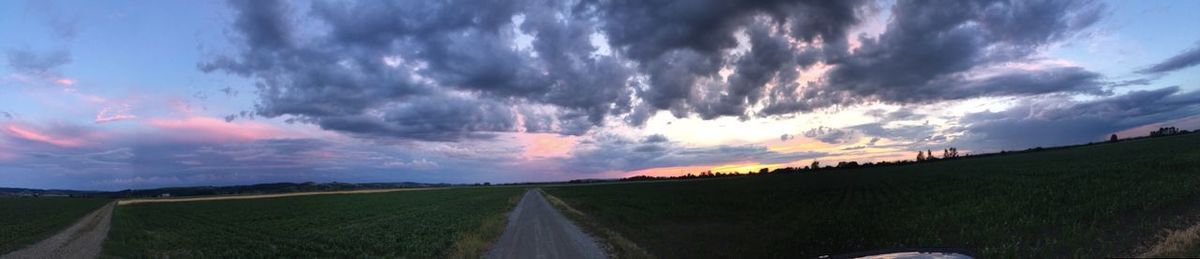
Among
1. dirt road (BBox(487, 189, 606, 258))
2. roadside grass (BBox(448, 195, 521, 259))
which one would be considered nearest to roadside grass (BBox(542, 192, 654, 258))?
dirt road (BBox(487, 189, 606, 258))

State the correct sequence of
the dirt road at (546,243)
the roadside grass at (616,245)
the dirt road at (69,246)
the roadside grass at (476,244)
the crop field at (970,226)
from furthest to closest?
the dirt road at (69,246), the roadside grass at (476,244), the dirt road at (546,243), the roadside grass at (616,245), the crop field at (970,226)

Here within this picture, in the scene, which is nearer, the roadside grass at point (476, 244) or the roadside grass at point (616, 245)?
the roadside grass at point (616, 245)

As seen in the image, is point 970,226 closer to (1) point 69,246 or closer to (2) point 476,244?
(2) point 476,244

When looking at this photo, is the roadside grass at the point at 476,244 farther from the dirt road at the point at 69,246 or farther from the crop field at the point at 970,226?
the dirt road at the point at 69,246

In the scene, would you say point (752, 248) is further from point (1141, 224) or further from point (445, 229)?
point (445, 229)

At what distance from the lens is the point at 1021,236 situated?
61.0 feet

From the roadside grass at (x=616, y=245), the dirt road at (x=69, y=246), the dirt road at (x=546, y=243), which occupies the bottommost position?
the dirt road at (x=69, y=246)

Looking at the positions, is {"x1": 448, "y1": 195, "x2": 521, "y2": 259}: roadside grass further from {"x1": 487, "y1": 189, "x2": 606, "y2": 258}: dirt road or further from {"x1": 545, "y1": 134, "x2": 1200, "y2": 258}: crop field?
{"x1": 545, "y1": 134, "x2": 1200, "y2": 258}: crop field

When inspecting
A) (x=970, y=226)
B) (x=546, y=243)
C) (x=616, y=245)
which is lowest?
(x=616, y=245)

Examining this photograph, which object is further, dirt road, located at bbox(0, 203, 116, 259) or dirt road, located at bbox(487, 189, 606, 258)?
dirt road, located at bbox(0, 203, 116, 259)

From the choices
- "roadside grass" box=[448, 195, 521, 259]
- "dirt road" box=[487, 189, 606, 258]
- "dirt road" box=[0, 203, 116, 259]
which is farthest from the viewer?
"dirt road" box=[0, 203, 116, 259]

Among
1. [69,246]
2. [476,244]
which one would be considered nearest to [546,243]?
[476,244]

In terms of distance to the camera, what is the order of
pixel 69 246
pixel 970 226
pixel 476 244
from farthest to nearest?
1. pixel 69 246
2. pixel 476 244
3. pixel 970 226

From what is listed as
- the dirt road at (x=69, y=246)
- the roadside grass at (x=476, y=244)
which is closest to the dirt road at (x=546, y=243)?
the roadside grass at (x=476, y=244)
